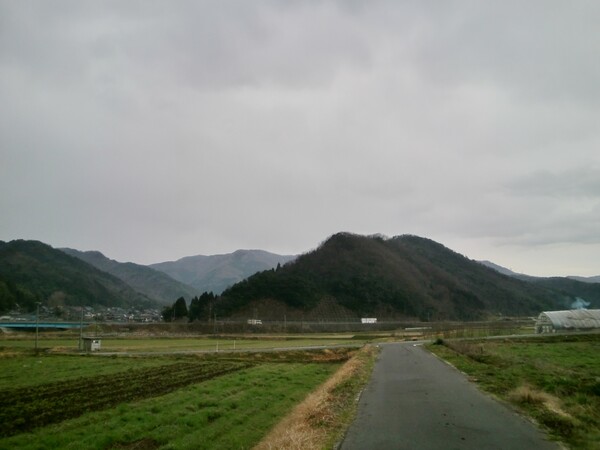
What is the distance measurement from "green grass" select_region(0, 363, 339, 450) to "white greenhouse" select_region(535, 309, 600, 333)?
224ft

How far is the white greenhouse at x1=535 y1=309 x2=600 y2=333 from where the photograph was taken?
77.1 meters

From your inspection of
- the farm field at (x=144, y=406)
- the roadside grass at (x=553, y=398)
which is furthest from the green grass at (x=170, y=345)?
the roadside grass at (x=553, y=398)

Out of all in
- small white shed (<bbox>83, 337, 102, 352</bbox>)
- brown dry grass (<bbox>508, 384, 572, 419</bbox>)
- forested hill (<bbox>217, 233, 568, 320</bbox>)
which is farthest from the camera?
forested hill (<bbox>217, 233, 568, 320</bbox>)

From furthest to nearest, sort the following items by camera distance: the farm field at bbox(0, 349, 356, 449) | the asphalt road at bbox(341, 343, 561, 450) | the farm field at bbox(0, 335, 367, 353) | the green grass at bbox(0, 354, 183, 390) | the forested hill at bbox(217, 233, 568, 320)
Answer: the forested hill at bbox(217, 233, 568, 320) → the farm field at bbox(0, 335, 367, 353) → the green grass at bbox(0, 354, 183, 390) → the farm field at bbox(0, 349, 356, 449) → the asphalt road at bbox(341, 343, 561, 450)

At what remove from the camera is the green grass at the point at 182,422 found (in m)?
12.8

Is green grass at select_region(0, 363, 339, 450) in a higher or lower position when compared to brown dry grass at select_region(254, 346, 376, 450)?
lower

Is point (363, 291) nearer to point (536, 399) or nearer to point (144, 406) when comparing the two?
point (144, 406)

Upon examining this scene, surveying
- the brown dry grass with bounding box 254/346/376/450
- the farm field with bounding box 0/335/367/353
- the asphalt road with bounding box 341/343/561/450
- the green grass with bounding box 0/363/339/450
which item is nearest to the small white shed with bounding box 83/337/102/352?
the farm field with bounding box 0/335/367/353

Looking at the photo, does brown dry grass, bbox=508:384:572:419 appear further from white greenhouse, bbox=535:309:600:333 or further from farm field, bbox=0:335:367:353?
white greenhouse, bbox=535:309:600:333

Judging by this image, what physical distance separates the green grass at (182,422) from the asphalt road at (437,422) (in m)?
3.83

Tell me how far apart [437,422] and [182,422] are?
25.6ft

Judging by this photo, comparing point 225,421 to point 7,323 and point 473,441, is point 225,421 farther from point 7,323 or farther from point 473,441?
point 7,323

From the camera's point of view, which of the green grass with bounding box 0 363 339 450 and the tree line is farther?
the tree line

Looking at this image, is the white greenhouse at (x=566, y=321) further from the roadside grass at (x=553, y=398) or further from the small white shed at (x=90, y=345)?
the small white shed at (x=90, y=345)
